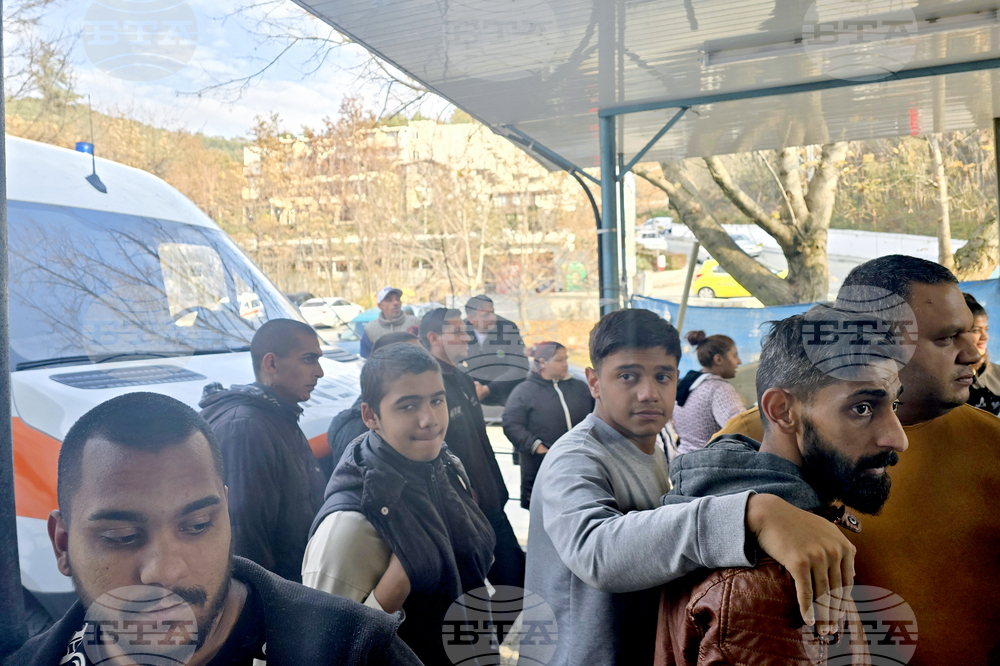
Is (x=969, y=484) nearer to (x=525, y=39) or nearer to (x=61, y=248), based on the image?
(x=525, y=39)

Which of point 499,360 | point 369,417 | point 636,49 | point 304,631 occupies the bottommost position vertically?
point 304,631

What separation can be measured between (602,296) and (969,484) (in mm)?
1152

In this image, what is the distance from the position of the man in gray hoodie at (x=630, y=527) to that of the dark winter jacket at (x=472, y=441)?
406mm

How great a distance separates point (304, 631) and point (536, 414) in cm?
91

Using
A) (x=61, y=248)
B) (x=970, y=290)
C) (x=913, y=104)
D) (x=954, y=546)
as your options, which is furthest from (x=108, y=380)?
(x=913, y=104)

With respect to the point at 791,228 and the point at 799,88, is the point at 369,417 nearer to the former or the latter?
the point at 791,228

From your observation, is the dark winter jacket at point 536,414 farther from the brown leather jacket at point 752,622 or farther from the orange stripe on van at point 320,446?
the brown leather jacket at point 752,622

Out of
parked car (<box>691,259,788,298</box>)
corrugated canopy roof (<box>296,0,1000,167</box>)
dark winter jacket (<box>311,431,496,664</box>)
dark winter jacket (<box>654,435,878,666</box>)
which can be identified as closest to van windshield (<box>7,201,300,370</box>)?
dark winter jacket (<box>311,431,496,664</box>)

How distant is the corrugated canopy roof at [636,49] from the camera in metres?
1.76

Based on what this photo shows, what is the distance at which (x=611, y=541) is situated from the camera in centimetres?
104

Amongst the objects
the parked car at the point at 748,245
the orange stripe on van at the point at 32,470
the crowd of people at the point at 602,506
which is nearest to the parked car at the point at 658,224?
the parked car at the point at 748,245

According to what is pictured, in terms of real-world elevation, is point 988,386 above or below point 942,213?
below

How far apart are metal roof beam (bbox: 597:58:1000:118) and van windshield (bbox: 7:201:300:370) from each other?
1.44m

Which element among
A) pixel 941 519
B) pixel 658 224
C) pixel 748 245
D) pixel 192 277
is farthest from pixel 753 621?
pixel 658 224
